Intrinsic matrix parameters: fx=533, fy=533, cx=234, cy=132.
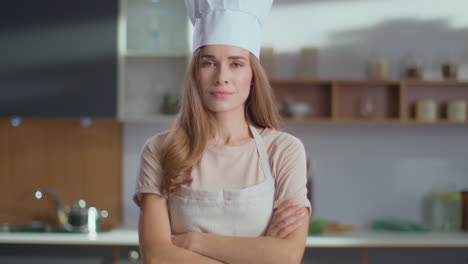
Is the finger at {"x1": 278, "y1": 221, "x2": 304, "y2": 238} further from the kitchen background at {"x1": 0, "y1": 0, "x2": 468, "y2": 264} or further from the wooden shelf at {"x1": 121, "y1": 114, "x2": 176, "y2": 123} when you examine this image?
the kitchen background at {"x1": 0, "y1": 0, "x2": 468, "y2": 264}

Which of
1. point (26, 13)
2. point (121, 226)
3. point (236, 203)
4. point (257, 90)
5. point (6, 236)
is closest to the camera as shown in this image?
point (236, 203)

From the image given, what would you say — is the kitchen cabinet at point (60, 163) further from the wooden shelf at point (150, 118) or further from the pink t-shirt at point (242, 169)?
the pink t-shirt at point (242, 169)

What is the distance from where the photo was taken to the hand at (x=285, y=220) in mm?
1402

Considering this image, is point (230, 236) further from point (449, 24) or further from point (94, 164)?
point (449, 24)

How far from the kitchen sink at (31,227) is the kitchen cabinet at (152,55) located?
0.86 meters

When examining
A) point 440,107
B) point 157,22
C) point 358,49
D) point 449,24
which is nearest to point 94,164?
point 157,22

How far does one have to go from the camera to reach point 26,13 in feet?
11.0

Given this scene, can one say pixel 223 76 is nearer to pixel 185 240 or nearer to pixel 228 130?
pixel 228 130

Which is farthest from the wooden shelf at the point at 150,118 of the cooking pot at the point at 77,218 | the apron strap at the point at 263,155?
the apron strap at the point at 263,155

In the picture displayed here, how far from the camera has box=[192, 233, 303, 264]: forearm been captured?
4.52ft

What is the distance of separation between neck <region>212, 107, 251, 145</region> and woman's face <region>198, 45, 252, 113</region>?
Result: 0.06 meters

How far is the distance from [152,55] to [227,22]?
207cm

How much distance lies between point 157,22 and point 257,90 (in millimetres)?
2296

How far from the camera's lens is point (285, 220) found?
1402mm
